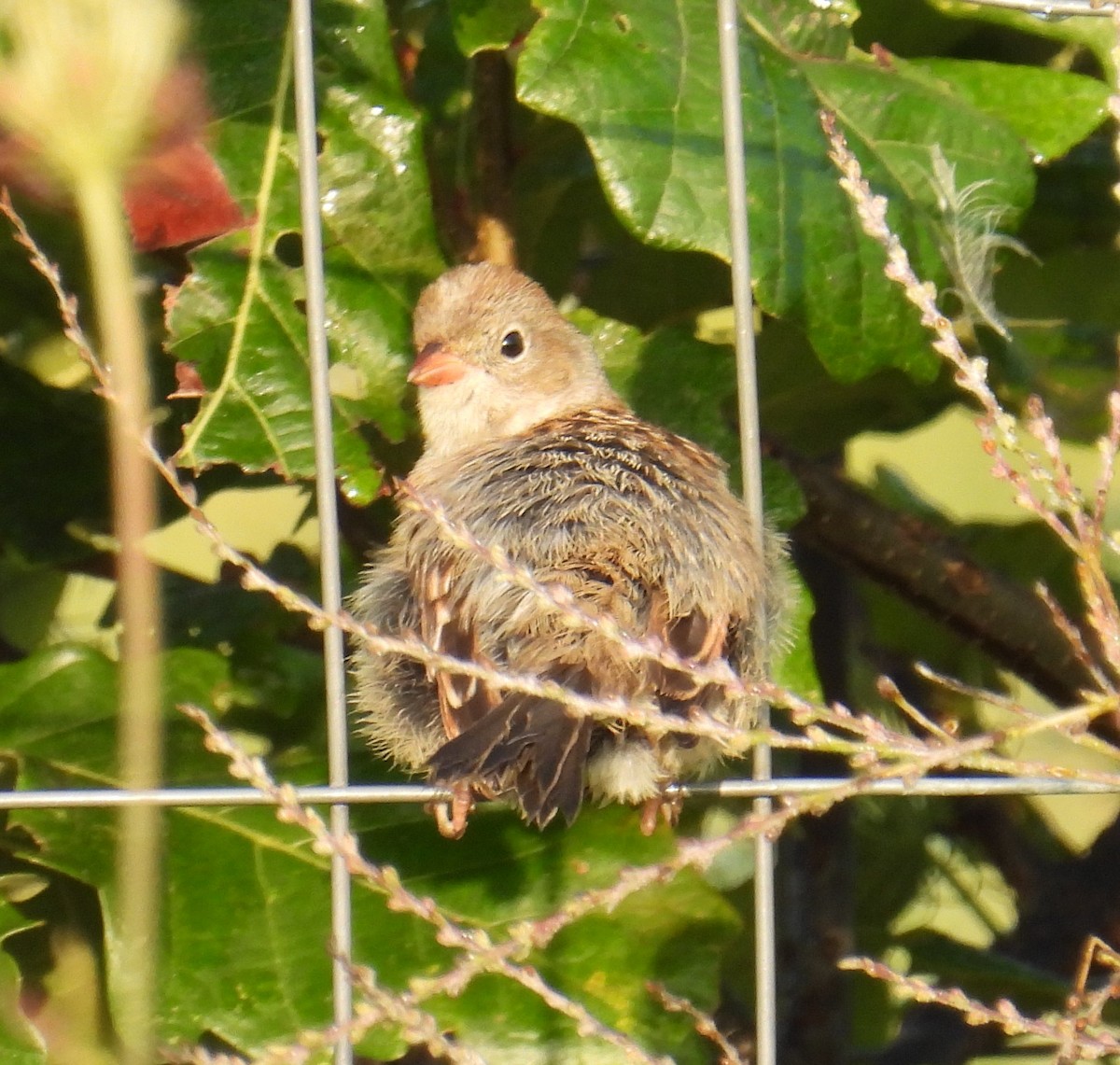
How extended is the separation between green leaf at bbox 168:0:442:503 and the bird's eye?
0.48m

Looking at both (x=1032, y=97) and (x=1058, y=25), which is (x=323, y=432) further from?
(x=1058, y=25)

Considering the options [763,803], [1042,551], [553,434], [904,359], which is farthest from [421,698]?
[1042,551]

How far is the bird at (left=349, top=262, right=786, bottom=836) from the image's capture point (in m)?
2.42

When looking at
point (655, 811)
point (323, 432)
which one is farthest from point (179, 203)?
point (655, 811)

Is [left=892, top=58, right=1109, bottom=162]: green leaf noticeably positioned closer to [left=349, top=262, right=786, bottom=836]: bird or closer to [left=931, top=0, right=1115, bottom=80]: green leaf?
[left=931, top=0, right=1115, bottom=80]: green leaf

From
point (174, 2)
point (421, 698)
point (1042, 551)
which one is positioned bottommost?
point (421, 698)

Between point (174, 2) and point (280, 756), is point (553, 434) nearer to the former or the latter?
point (280, 756)

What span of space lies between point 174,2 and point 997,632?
194cm

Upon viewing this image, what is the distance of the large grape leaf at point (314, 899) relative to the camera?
9.12 ft

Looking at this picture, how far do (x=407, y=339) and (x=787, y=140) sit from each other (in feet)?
2.47

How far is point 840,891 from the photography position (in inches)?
147

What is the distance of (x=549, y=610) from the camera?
2357 millimetres

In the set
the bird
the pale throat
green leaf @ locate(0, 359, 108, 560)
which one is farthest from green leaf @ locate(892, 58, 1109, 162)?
green leaf @ locate(0, 359, 108, 560)

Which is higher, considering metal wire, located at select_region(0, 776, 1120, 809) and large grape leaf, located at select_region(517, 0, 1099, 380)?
large grape leaf, located at select_region(517, 0, 1099, 380)
